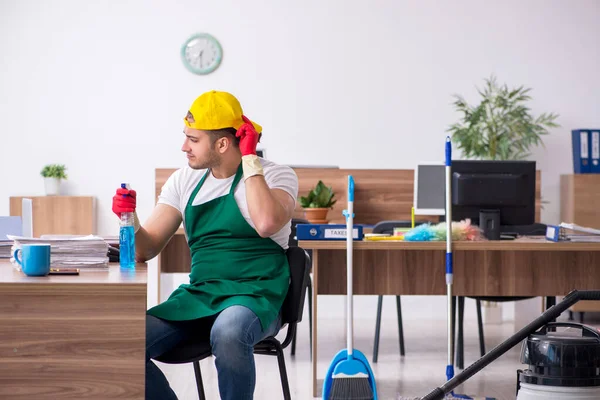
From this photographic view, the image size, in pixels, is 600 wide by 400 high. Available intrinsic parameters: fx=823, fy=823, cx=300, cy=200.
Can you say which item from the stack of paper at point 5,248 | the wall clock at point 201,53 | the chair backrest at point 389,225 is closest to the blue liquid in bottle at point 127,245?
the stack of paper at point 5,248

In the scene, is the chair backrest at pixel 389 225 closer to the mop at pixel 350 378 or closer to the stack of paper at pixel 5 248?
the mop at pixel 350 378

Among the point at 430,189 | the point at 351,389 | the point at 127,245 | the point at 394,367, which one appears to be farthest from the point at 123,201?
the point at 430,189

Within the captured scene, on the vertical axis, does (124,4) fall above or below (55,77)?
above

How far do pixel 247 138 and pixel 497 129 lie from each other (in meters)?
3.91

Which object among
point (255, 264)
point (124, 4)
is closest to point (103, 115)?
point (124, 4)

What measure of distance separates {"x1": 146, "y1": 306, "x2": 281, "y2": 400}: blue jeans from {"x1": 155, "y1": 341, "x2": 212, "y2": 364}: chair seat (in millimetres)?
21

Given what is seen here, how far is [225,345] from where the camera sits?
211 centimetres

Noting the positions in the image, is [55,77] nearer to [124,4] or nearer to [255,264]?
[124,4]

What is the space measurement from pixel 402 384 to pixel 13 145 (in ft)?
12.7

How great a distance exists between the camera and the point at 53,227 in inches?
237

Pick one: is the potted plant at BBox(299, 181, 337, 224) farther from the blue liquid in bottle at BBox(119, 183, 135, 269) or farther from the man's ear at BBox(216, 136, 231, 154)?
the blue liquid in bottle at BBox(119, 183, 135, 269)

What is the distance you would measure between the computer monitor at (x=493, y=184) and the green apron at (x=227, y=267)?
140cm

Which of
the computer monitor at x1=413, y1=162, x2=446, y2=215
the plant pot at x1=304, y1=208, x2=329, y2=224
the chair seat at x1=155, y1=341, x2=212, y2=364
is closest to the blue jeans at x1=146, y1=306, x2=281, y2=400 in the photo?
the chair seat at x1=155, y1=341, x2=212, y2=364

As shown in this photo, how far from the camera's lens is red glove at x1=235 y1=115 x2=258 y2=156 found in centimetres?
237
